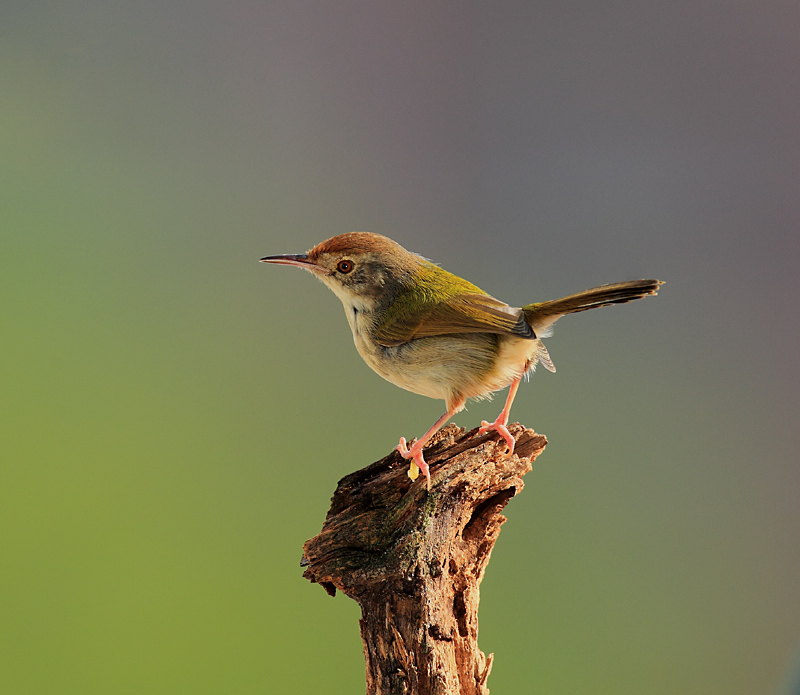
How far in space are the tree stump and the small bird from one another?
5.0 inches

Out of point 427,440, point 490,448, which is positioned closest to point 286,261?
point 427,440

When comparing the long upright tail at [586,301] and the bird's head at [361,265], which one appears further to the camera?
the bird's head at [361,265]

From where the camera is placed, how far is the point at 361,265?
3148 millimetres

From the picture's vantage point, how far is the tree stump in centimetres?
272

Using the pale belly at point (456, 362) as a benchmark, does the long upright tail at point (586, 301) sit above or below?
above

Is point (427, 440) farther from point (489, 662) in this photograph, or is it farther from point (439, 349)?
point (489, 662)

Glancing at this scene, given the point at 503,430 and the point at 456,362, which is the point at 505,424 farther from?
the point at 456,362

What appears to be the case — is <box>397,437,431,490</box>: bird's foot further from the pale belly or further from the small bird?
the pale belly

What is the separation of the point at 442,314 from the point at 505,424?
61cm

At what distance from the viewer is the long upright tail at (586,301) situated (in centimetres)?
277

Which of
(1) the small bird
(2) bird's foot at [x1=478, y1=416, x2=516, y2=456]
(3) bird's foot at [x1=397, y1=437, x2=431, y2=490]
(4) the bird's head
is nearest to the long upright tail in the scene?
(1) the small bird

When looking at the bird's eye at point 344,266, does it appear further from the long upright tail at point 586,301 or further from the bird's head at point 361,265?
the long upright tail at point 586,301

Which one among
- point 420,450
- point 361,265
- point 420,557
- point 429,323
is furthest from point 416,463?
point 361,265

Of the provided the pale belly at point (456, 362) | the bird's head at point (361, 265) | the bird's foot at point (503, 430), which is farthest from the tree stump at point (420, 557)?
the bird's head at point (361, 265)
